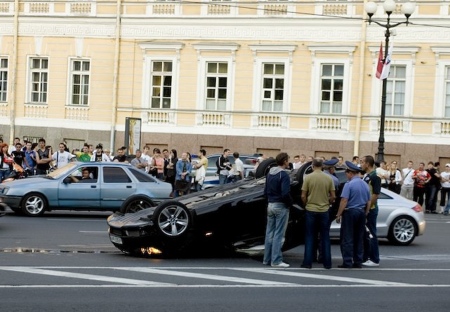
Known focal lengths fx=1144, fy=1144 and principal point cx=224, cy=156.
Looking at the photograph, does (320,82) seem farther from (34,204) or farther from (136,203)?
(136,203)

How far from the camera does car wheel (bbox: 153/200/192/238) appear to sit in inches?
688

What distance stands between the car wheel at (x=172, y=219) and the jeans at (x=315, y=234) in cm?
186

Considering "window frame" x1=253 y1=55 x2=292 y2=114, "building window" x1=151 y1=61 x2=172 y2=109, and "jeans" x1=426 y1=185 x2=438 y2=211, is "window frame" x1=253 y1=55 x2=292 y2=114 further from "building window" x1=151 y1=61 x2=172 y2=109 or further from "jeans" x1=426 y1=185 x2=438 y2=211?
"jeans" x1=426 y1=185 x2=438 y2=211

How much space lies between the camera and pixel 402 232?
22625 millimetres

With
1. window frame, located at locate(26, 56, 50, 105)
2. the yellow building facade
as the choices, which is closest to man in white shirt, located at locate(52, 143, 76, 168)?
the yellow building facade

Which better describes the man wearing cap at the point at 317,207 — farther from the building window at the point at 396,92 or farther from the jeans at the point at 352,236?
the building window at the point at 396,92

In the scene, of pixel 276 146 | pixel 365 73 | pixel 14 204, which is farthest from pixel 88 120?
pixel 14 204

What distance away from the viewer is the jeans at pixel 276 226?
17.1 m

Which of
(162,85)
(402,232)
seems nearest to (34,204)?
(402,232)

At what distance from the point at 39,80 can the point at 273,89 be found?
1008 centimetres

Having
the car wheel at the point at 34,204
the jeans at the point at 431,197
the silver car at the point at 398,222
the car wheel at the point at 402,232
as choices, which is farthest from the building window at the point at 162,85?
the car wheel at the point at 402,232

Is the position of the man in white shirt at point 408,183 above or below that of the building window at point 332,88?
below

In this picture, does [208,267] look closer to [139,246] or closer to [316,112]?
[139,246]

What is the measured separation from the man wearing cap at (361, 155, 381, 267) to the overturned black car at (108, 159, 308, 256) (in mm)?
1020
